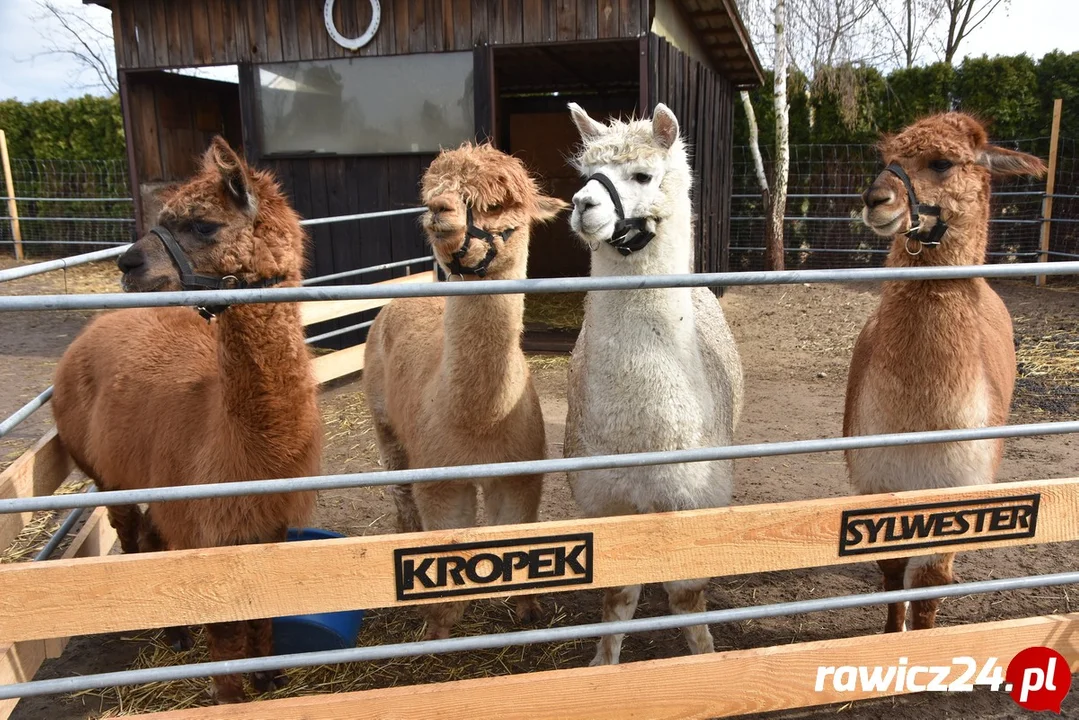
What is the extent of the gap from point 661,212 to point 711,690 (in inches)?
57.1

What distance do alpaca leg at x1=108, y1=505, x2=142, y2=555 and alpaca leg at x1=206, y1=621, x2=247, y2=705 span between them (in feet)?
3.14

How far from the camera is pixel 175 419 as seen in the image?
250 cm

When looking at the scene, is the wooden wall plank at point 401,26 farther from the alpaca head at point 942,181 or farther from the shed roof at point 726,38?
the alpaca head at point 942,181

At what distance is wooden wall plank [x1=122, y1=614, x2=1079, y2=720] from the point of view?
1.75 meters

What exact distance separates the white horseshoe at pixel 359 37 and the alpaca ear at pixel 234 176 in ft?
15.7

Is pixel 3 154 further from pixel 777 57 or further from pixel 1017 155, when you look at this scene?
pixel 1017 155

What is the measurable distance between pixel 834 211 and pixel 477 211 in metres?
10.2

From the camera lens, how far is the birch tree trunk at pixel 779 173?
9832 mm

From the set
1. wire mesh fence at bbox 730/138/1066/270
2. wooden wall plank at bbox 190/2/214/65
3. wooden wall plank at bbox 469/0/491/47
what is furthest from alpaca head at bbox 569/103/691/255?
wire mesh fence at bbox 730/138/1066/270

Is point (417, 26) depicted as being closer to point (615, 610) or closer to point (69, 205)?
point (615, 610)

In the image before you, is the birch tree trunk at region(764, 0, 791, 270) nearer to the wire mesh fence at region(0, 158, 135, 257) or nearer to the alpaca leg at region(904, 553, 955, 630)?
the alpaca leg at region(904, 553, 955, 630)

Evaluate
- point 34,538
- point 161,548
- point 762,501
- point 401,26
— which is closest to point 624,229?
point 161,548

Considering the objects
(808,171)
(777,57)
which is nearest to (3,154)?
(777,57)
